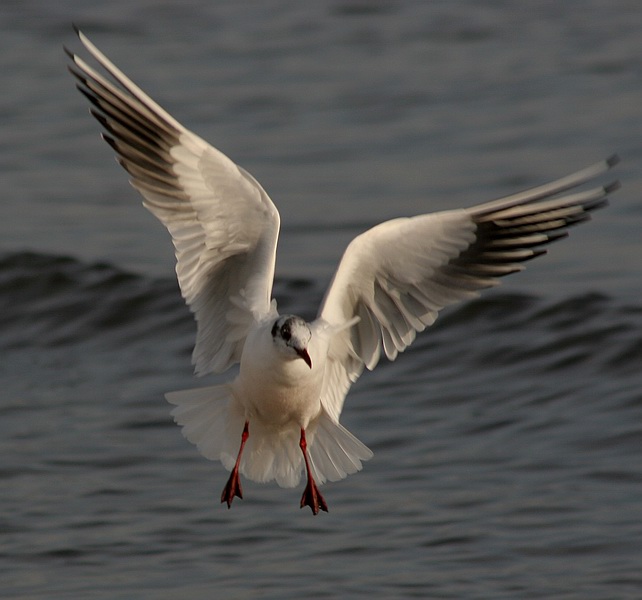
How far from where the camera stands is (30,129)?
1498cm

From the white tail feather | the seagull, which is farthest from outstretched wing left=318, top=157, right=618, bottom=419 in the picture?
the white tail feather

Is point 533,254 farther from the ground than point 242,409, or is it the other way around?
point 533,254

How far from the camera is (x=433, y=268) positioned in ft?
23.9

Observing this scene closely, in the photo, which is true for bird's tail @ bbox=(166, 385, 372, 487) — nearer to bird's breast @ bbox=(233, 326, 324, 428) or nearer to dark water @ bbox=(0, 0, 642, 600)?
bird's breast @ bbox=(233, 326, 324, 428)

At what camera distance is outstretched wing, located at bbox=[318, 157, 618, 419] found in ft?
23.3

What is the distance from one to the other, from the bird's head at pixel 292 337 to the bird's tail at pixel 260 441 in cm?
67

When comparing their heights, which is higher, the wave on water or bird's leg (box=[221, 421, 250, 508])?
bird's leg (box=[221, 421, 250, 508])

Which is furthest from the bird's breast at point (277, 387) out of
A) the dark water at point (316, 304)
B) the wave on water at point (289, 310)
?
the wave on water at point (289, 310)

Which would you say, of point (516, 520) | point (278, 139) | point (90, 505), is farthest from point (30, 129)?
point (516, 520)

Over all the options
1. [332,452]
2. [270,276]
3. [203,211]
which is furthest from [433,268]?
[203,211]

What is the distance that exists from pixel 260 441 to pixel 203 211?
1045 mm

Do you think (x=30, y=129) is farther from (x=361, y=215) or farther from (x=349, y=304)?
(x=349, y=304)

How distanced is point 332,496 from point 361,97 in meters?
7.32

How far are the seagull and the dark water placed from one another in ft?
2.67
